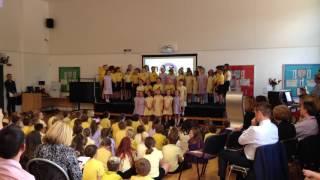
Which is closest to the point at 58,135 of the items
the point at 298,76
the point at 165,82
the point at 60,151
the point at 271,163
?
the point at 60,151

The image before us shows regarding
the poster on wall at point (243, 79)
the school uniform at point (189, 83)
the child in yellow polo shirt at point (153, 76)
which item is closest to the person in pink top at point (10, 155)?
the school uniform at point (189, 83)

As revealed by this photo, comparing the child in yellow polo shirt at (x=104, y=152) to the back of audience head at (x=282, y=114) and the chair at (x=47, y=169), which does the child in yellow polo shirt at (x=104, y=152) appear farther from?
the back of audience head at (x=282, y=114)

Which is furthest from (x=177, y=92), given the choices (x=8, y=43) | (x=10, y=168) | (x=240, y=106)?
(x=10, y=168)

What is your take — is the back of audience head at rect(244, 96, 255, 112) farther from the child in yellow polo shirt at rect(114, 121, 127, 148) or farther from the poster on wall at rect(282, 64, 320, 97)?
the poster on wall at rect(282, 64, 320, 97)

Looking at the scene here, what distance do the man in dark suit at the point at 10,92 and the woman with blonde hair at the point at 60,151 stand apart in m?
10.4

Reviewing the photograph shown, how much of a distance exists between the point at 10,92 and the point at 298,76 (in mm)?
10280

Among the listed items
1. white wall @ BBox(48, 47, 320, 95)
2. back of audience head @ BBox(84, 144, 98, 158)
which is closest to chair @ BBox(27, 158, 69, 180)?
back of audience head @ BBox(84, 144, 98, 158)

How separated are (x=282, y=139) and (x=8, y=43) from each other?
37.2ft

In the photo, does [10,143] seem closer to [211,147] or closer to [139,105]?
[211,147]

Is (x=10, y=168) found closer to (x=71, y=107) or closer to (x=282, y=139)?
(x=282, y=139)

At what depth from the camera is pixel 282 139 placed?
412cm

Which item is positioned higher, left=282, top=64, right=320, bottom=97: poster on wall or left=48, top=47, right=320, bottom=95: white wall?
left=48, top=47, right=320, bottom=95: white wall

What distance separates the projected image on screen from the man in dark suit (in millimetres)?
5081

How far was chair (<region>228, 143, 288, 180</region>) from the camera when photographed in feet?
11.9
